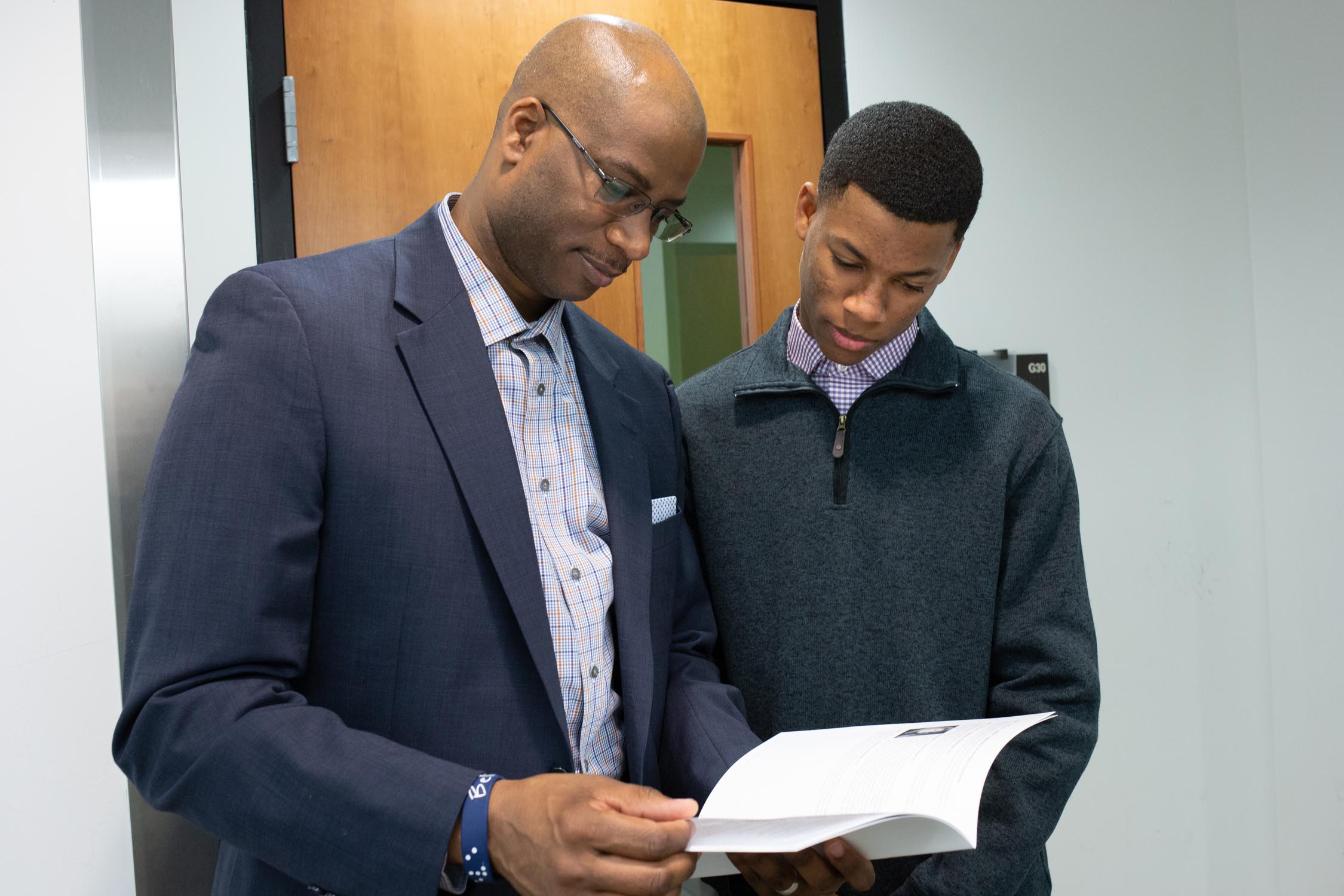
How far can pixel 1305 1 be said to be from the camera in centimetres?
231

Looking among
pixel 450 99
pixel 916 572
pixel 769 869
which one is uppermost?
pixel 450 99

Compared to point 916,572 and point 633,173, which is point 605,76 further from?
point 916,572

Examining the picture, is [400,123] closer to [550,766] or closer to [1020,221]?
[550,766]

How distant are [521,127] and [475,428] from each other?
344 millimetres

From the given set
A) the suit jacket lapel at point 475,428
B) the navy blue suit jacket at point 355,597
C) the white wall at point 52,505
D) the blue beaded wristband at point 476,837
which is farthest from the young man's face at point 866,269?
the white wall at point 52,505

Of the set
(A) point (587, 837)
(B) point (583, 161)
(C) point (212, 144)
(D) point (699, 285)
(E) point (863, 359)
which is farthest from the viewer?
(D) point (699, 285)

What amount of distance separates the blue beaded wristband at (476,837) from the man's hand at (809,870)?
0.24 meters

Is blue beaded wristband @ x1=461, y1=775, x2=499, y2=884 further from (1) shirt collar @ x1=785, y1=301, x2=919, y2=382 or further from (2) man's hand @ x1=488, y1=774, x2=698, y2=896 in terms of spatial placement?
(1) shirt collar @ x1=785, y1=301, x2=919, y2=382

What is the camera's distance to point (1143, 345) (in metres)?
2.27

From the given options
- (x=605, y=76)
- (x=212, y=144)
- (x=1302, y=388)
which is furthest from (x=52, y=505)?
(x=1302, y=388)

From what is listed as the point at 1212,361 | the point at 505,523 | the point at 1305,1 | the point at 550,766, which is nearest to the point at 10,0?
the point at 505,523

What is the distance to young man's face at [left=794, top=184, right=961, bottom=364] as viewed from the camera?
3.65 feet

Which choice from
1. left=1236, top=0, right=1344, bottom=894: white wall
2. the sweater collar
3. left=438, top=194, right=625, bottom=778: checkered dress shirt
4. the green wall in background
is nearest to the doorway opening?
the green wall in background

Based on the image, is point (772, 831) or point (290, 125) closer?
point (772, 831)
